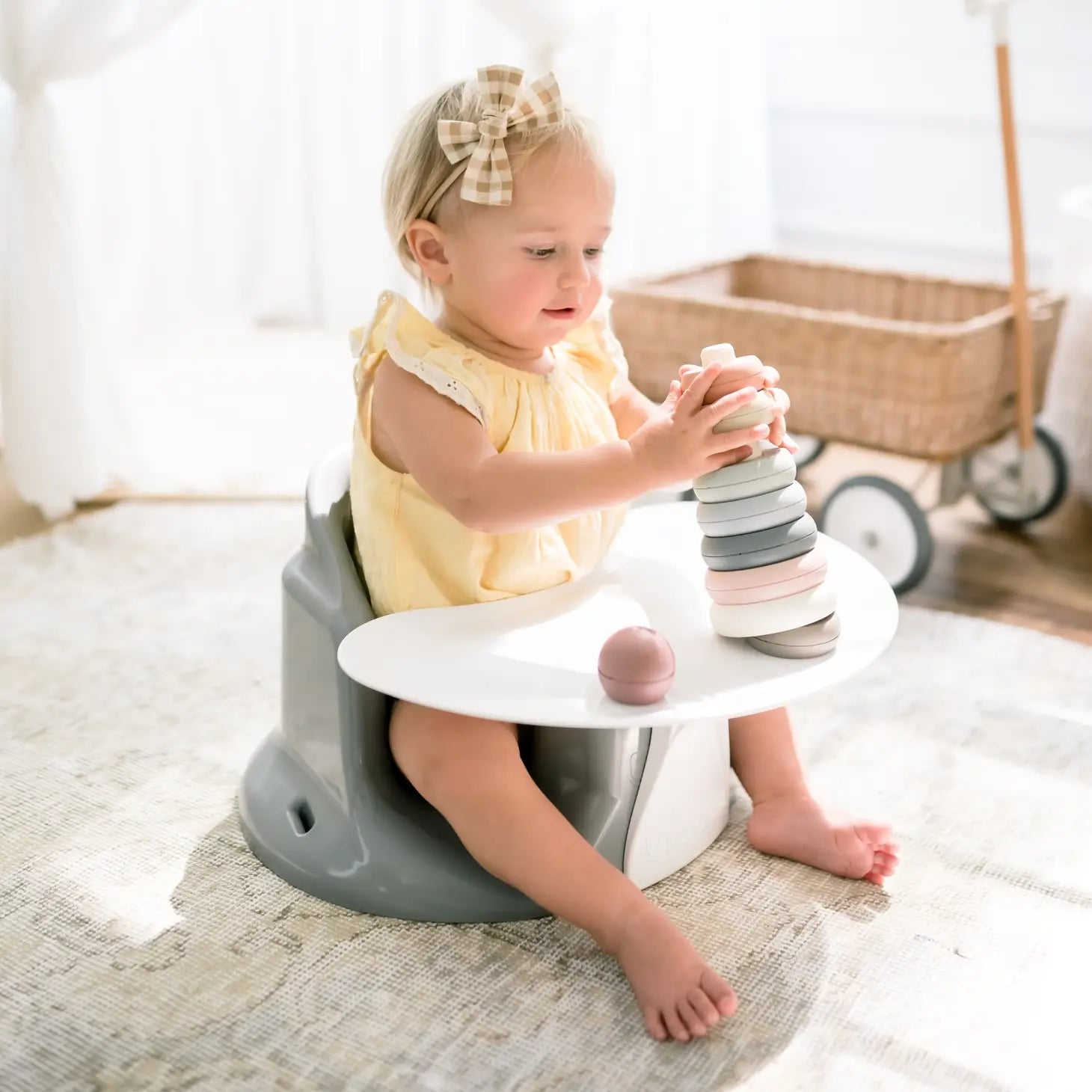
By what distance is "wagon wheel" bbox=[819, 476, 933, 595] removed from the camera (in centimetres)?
171

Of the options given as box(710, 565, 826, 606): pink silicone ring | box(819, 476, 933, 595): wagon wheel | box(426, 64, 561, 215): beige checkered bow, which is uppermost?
box(426, 64, 561, 215): beige checkered bow

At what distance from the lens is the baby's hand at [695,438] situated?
95cm

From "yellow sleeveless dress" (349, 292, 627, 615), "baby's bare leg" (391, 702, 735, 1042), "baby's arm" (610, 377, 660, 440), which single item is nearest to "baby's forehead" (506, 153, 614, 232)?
"yellow sleeveless dress" (349, 292, 627, 615)

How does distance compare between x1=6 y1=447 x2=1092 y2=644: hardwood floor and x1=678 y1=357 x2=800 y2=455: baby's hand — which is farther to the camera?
x1=6 y1=447 x2=1092 y2=644: hardwood floor

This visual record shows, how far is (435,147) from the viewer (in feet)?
3.42

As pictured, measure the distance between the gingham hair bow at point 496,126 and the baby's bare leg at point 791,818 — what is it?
0.50m

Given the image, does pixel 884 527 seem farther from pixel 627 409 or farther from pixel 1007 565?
pixel 627 409

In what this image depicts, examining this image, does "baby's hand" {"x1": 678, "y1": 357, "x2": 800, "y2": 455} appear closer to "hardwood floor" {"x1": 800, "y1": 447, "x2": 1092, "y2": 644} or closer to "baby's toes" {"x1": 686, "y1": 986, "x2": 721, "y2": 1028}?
"baby's toes" {"x1": 686, "y1": 986, "x2": 721, "y2": 1028}

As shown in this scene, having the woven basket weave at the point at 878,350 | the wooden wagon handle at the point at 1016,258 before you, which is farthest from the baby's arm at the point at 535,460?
the wooden wagon handle at the point at 1016,258

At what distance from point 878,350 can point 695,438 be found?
0.83m

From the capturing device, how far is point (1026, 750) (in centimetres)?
134

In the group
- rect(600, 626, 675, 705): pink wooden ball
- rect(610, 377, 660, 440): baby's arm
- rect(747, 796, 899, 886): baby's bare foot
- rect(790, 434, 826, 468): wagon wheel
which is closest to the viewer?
rect(600, 626, 675, 705): pink wooden ball

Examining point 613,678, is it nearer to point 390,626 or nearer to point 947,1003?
point 390,626

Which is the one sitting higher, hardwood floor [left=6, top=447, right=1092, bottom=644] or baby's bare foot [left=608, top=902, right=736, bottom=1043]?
hardwood floor [left=6, top=447, right=1092, bottom=644]
